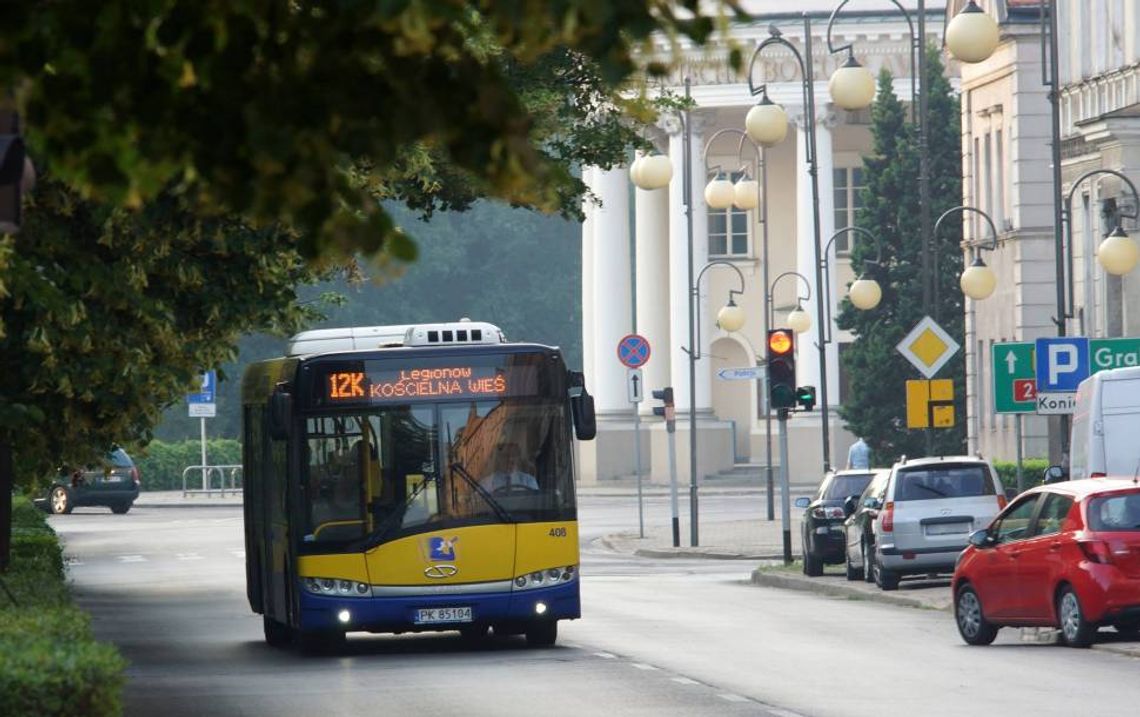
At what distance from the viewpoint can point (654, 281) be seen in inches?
3110

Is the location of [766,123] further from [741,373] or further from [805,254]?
[805,254]

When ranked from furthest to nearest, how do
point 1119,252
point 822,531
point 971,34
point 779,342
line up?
point 779,342
point 822,531
point 1119,252
point 971,34

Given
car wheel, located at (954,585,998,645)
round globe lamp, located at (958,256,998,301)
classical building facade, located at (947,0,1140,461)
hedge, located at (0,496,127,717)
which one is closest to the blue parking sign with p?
car wheel, located at (954,585,998,645)

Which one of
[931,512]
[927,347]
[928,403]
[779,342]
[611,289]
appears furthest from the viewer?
[611,289]

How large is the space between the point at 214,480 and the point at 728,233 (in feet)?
58.4

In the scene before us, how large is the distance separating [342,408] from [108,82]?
1664 centimetres

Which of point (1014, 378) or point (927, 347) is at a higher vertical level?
point (927, 347)

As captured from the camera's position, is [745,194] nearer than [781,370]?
No

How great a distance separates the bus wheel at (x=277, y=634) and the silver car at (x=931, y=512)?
8.97 metres

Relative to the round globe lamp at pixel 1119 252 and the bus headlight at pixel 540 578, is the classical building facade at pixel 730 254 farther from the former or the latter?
the bus headlight at pixel 540 578

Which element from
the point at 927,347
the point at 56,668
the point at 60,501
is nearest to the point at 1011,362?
the point at 927,347

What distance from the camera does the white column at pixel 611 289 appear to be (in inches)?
3063

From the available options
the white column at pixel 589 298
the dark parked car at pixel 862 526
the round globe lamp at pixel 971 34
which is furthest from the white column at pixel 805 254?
the round globe lamp at pixel 971 34

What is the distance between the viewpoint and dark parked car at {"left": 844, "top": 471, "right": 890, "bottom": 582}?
31.3 metres
